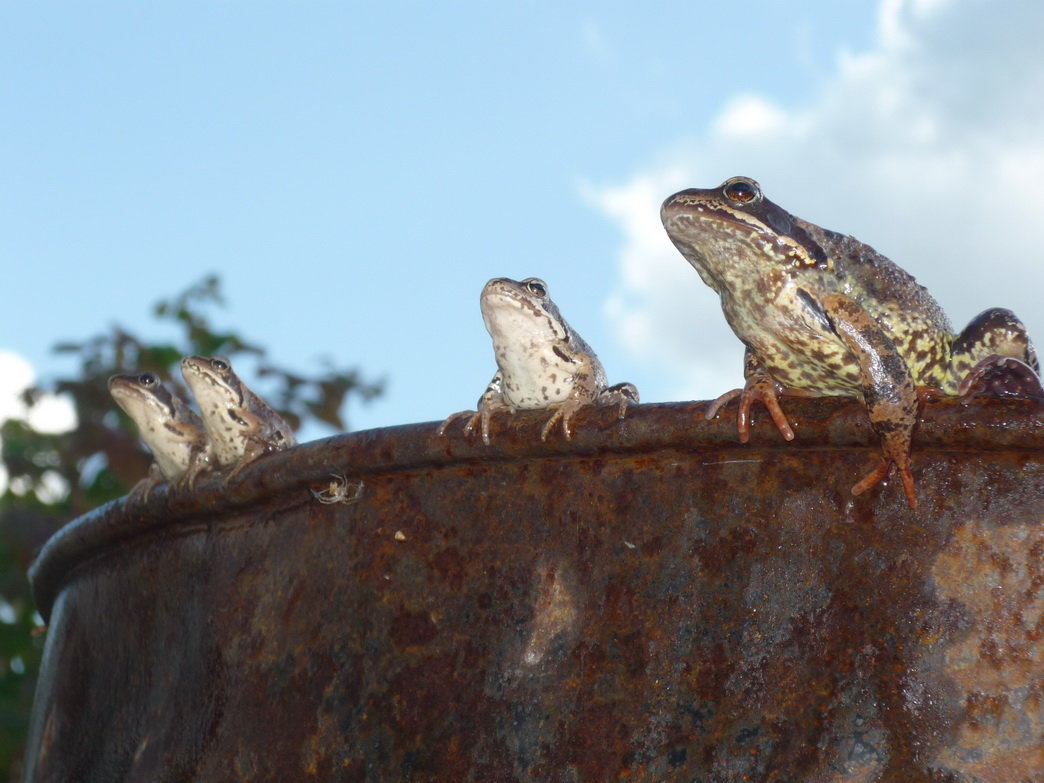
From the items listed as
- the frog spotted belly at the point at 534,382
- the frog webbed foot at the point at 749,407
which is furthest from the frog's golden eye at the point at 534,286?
the frog webbed foot at the point at 749,407

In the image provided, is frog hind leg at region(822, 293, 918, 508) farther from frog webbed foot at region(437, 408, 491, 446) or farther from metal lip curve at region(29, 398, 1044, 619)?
frog webbed foot at region(437, 408, 491, 446)

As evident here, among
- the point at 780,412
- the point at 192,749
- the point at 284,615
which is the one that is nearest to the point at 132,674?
the point at 192,749

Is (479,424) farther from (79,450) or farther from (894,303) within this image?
(79,450)

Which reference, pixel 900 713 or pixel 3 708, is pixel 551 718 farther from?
pixel 3 708

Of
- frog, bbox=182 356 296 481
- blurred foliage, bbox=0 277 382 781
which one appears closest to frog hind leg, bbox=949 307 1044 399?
frog, bbox=182 356 296 481

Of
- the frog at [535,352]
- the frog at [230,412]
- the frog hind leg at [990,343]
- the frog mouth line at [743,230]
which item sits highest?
the frog at [230,412]

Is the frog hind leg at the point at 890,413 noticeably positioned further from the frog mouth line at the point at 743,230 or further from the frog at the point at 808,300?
the frog mouth line at the point at 743,230

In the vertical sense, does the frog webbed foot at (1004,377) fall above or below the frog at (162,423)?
below
